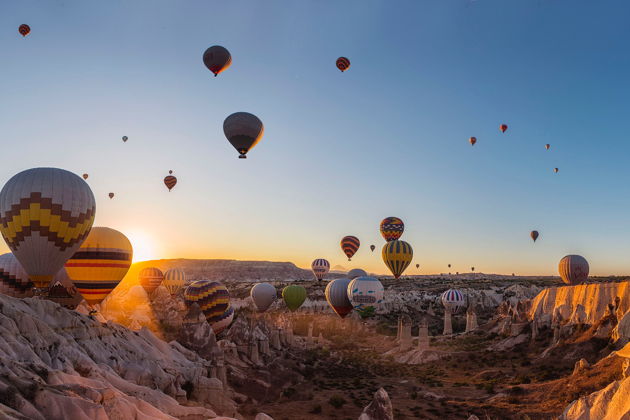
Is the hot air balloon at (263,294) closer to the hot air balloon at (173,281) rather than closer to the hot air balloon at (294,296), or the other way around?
the hot air balloon at (294,296)

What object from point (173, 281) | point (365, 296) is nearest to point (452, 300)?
point (365, 296)

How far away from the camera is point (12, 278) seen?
34.6 metres

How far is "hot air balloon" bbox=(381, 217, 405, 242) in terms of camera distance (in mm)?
60250

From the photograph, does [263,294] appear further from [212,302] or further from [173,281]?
[173,281]

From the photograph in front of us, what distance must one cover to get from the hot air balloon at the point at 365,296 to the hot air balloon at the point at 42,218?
26.0m

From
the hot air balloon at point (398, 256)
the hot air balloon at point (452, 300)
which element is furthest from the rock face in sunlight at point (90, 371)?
the hot air balloon at point (452, 300)

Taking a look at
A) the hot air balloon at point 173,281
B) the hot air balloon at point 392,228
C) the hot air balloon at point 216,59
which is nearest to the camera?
the hot air balloon at point 216,59

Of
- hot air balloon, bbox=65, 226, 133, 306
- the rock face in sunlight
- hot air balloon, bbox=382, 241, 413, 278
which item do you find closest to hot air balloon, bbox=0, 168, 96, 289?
hot air balloon, bbox=65, 226, 133, 306

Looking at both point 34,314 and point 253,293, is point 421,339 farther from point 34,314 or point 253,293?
point 34,314

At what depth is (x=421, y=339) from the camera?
54.9m

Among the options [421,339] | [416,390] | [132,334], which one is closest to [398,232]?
[421,339]

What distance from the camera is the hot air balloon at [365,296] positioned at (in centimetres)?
4319

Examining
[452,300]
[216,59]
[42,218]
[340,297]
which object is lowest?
[452,300]

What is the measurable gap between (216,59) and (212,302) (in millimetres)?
23732
